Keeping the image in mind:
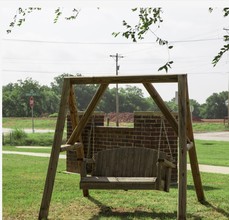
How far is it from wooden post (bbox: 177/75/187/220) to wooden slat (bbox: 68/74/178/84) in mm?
163

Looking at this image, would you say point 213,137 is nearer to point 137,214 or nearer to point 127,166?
point 127,166

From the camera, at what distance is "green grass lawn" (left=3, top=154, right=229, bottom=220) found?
20.0ft

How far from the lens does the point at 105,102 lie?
63906 millimetres

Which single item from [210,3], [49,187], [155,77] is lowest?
[49,187]

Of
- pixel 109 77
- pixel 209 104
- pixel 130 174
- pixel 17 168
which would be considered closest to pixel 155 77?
pixel 109 77

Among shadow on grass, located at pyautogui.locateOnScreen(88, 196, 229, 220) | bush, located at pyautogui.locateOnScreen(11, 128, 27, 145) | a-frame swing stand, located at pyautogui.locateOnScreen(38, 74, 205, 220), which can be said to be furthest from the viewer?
bush, located at pyautogui.locateOnScreen(11, 128, 27, 145)

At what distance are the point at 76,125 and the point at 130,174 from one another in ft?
3.36

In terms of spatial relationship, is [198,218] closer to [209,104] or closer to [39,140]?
[39,140]

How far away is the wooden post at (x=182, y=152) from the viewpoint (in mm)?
5320

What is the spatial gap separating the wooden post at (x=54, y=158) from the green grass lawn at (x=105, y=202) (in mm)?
311

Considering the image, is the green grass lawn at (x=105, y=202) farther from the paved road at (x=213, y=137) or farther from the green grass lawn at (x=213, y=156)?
the paved road at (x=213, y=137)

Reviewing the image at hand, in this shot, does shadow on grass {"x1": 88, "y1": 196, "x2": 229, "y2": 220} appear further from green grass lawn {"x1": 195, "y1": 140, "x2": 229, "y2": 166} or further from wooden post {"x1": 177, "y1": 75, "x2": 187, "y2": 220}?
green grass lawn {"x1": 195, "y1": 140, "x2": 229, "y2": 166}

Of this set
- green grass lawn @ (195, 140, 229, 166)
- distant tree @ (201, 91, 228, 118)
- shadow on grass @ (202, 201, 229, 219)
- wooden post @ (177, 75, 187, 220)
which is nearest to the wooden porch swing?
wooden post @ (177, 75, 187, 220)

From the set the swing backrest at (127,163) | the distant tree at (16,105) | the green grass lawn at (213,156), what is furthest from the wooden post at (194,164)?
the distant tree at (16,105)
